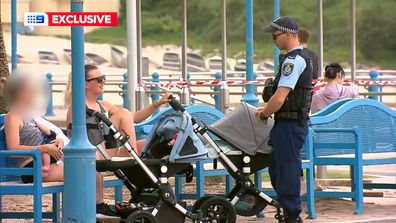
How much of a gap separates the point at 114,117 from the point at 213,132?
0.83 m

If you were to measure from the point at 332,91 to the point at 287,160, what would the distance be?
374 cm

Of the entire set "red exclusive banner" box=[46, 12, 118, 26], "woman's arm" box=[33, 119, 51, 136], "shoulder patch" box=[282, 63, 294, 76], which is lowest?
"woman's arm" box=[33, 119, 51, 136]

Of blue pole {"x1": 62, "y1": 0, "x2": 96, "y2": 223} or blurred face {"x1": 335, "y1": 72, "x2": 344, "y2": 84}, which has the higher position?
blurred face {"x1": 335, "y1": 72, "x2": 344, "y2": 84}

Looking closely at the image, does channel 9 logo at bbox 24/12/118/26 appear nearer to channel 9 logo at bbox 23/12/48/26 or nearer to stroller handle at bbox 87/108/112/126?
channel 9 logo at bbox 23/12/48/26

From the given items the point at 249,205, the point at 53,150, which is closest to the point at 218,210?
the point at 249,205

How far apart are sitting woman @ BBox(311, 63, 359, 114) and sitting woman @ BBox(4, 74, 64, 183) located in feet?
15.1

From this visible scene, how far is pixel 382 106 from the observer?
13.1 meters

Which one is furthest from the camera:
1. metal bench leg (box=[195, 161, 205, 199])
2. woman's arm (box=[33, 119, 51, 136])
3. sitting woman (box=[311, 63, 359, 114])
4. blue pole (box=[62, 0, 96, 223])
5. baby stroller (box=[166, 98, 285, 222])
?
sitting woman (box=[311, 63, 359, 114])

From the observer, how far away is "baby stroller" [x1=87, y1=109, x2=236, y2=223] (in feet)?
32.9

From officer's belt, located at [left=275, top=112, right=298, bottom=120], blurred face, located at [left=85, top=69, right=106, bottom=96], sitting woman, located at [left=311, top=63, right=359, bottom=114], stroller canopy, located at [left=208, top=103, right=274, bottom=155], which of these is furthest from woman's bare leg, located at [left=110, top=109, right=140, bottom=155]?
sitting woman, located at [left=311, top=63, right=359, bottom=114]

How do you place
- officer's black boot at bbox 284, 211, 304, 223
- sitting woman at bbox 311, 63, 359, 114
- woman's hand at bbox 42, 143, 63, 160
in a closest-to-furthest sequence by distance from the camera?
woman's hand at bbox 42, 143, 63, 160, officer's black boot at bbox 284, 211, 304, 223, sitting woman at bbox 311, 63, 359, 114

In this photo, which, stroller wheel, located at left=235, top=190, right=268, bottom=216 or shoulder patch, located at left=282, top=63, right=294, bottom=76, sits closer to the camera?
shoulder patch, located at left=282, top=63, right=294, bottom=76

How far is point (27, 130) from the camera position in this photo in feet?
33.1

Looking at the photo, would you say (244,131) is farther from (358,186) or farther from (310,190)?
(358,186)
